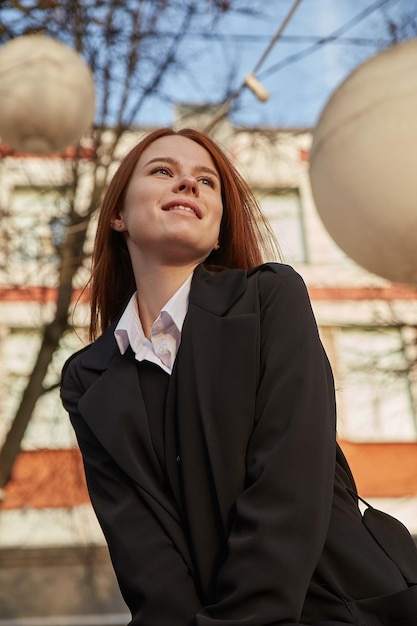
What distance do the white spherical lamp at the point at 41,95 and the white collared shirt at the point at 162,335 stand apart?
2115mm

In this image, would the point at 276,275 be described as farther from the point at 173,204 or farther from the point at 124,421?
the point at 124,421

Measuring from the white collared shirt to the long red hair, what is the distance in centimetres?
22

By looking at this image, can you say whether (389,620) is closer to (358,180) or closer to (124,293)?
(124,293)

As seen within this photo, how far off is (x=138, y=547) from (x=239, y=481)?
187 millimetres

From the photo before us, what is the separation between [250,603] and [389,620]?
21 cm

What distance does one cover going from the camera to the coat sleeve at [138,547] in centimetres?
121

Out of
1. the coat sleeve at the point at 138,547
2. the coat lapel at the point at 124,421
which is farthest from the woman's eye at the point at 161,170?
the coat sleeve at the point at 138,547

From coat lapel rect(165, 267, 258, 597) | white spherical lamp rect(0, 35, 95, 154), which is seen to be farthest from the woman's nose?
white spherical lamp rect(0, 35, 95, 154)

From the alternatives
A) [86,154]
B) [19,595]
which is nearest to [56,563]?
[19,595]

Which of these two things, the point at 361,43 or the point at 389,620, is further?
the point at 361,43

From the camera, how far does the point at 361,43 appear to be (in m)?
5.19

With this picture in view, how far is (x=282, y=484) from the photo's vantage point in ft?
3.89

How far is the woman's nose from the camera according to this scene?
1.56 metres

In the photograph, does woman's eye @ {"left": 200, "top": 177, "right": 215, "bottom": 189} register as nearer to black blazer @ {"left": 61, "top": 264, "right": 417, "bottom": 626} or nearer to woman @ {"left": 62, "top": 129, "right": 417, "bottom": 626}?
woman @ {"left": 62, "top": 129, "right": 417, "bottom": 626}
